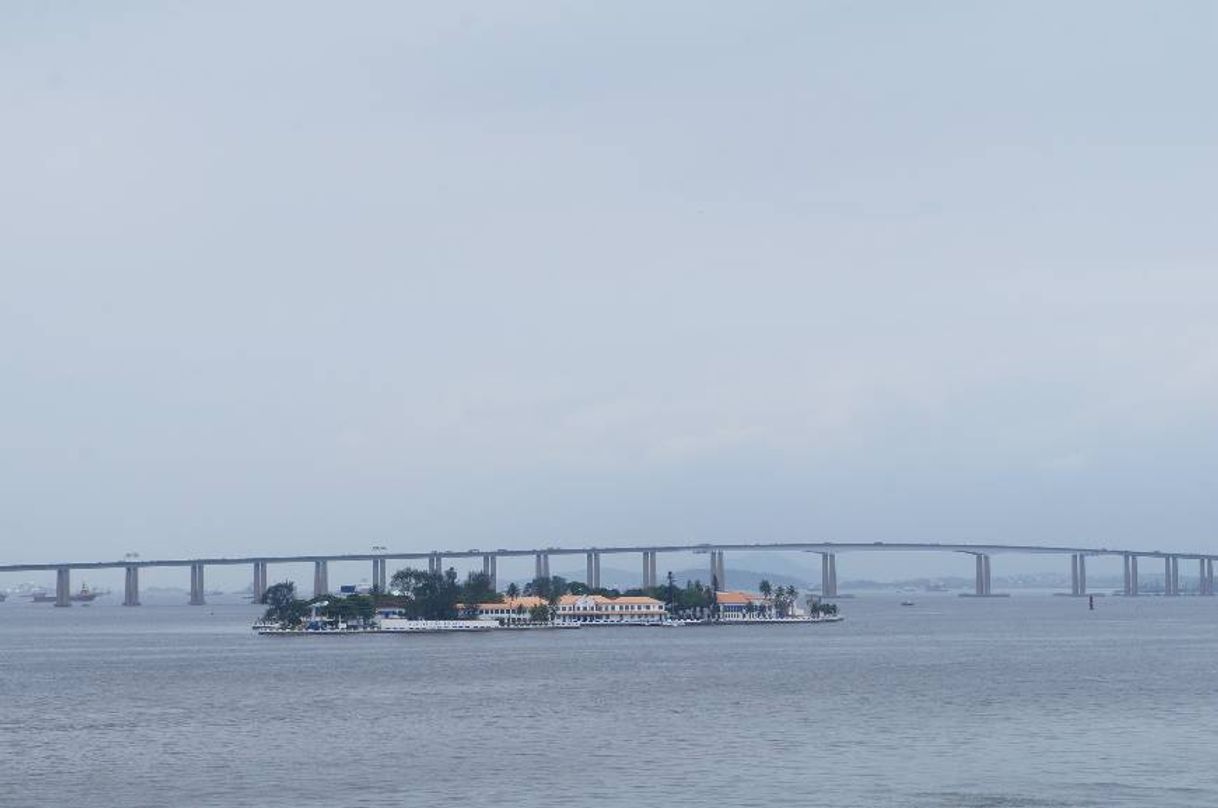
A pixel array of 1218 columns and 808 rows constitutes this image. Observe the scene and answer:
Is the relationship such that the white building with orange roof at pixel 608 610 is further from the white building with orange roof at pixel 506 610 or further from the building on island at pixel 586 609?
the white building with orange roof at pixel 506 610

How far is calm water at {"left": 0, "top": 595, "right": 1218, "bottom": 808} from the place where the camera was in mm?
33250

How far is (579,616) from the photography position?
460ft

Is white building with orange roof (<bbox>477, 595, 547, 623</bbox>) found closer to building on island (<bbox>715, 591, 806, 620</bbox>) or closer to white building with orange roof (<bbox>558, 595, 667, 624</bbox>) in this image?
white building with orange roof (<bbox>558, 595, 667, 624</bbox>)

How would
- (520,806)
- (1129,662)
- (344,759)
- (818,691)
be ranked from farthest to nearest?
1. (1129,662)
2. (818,691)
3. (344,759)
4. (520,806)

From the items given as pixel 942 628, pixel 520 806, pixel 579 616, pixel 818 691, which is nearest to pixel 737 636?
pixel 942 628

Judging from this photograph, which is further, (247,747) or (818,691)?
(818,691)

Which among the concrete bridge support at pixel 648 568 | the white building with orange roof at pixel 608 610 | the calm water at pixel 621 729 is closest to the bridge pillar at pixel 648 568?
the concrete bridge support at pixel 648 568

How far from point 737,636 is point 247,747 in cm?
7634

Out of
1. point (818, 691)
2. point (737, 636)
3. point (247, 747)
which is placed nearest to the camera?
point (247, 747)

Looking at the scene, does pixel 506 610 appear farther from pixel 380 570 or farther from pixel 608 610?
pixel 380 570

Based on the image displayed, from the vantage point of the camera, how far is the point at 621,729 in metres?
44.8

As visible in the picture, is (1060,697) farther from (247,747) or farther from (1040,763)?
(247,747)

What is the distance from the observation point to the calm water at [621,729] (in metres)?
33.2

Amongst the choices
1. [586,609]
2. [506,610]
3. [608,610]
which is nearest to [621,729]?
[506,610]
